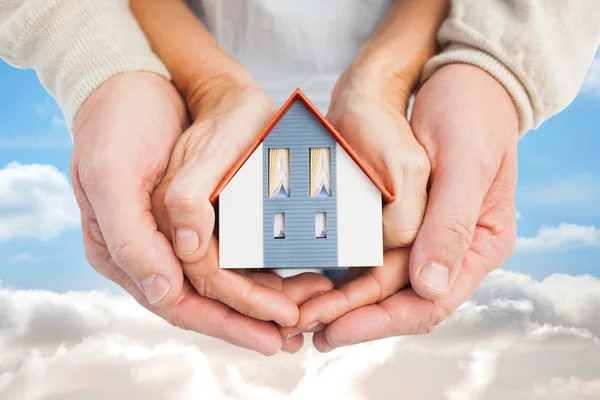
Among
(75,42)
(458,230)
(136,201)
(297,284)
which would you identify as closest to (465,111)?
(458,230)

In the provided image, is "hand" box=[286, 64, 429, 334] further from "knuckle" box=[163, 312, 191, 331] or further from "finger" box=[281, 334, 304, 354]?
"knuckle" box=[163, 312, 191, 331]

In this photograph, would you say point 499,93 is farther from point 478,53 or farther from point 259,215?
point 259,215

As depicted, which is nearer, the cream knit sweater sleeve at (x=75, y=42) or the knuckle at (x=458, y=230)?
the knuckle at (x=458, y=230)

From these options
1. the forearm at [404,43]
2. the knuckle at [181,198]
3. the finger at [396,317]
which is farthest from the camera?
the forearm at [404,43]

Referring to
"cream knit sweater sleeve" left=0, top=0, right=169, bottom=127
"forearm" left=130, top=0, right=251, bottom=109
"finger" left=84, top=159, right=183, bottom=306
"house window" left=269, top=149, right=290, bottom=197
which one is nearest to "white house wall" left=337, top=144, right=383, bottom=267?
"house window" left=269, top=149, right=290, bottom=197

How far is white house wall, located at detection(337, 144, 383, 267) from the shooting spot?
1257 mm

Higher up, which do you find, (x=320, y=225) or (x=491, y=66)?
(x=491, y=66)

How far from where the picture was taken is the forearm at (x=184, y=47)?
159 cm

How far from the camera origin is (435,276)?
4.12 feet

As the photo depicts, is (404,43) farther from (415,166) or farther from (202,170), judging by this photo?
(202,170)

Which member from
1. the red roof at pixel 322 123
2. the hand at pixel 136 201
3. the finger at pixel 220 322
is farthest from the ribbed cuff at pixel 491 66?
the finger at pixel 220 322

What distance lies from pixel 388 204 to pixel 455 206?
14 centimetres

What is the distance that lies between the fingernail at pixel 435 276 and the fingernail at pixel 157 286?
1.74 feet

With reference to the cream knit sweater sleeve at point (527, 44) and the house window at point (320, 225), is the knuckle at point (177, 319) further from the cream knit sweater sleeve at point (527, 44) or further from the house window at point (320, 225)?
the cream knit sweater sleeve at point (527, 44)
